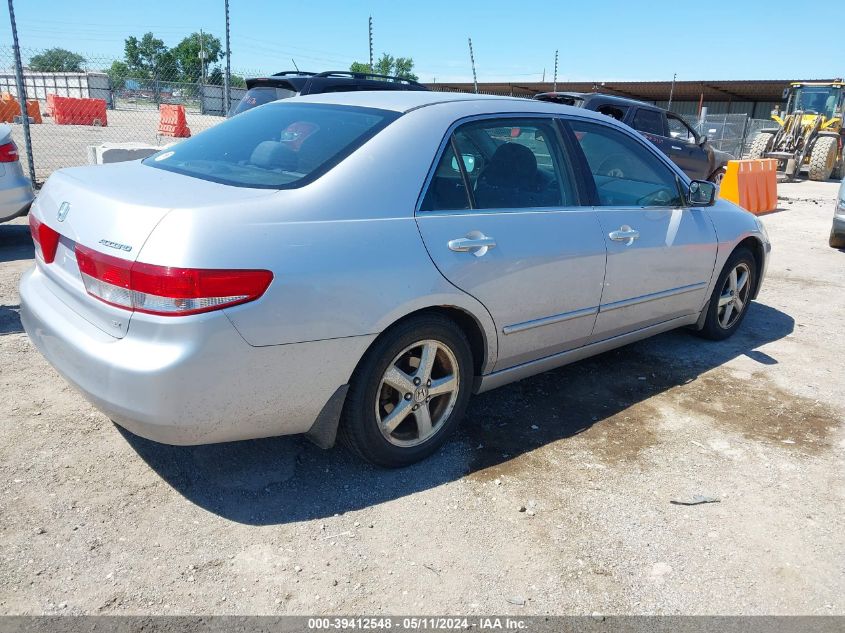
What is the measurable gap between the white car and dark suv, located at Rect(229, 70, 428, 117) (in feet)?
10.8

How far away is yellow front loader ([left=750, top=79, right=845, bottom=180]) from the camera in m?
19.9

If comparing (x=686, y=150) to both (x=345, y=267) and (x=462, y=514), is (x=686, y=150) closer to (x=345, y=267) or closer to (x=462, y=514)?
(x=462, y=514)

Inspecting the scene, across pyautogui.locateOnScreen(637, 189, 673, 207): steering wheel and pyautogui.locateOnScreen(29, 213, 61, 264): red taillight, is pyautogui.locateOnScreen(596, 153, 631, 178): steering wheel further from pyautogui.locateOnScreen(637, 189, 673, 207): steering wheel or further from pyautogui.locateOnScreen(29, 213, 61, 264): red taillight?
pyautogui.locateOnScreen(29, 213, 61, 264): red taillight

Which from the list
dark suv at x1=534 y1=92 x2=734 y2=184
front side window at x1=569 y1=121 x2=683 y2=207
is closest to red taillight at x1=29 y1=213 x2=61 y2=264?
front side window at x1=569 y1=121 x2=683 y2=207

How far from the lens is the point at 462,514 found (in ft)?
9.53

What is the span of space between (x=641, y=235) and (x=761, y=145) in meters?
18.9

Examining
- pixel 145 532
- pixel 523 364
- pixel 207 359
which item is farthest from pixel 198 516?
pixel 523 364

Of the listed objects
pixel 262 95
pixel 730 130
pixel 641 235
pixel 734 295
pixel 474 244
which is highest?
pixel 262 95

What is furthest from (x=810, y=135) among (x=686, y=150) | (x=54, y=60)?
(x=54, y=60)

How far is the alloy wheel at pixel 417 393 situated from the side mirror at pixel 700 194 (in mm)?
2268

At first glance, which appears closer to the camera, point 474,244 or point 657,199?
point 474,244

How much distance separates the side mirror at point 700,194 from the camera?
14.7 feet

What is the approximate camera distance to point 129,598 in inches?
92.0

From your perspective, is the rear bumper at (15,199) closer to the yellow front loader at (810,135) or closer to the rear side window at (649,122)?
the rear side window at (649,122)
